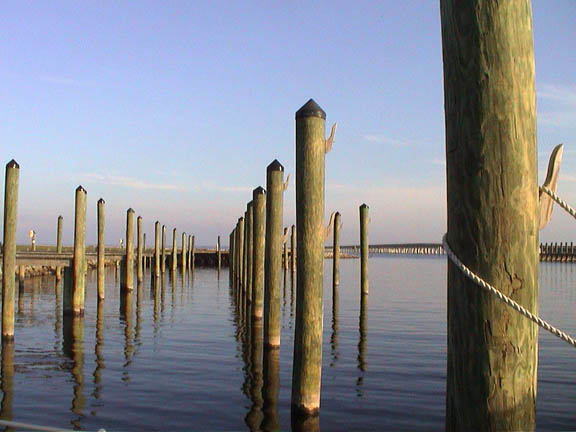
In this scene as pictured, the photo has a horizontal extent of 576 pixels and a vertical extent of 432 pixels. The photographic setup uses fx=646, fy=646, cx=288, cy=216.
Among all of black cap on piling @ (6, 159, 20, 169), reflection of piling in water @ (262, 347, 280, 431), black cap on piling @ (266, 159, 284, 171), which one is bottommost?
reflection of piling in water @ (262, 347, 280, 431)

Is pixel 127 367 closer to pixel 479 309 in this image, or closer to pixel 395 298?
pixel 479 309

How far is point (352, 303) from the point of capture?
19.5 meters

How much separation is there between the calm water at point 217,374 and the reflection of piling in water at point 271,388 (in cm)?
2

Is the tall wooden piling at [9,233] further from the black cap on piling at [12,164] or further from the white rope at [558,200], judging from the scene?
the white rope at [558,200]

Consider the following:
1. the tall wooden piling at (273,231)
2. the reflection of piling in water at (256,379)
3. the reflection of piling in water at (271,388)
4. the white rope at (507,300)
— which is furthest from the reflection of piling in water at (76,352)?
the white rope at (507,300)

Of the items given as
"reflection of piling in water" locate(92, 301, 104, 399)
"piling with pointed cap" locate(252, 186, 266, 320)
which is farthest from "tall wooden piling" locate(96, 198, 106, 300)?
"piling with pointed cap" locate(252, 186, 266, 320)

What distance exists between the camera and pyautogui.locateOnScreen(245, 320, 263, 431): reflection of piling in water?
683 cm

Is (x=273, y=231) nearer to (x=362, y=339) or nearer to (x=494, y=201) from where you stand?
(x=362, y=339)

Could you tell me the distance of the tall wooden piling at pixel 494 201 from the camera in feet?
7.79

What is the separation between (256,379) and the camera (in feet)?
28.4

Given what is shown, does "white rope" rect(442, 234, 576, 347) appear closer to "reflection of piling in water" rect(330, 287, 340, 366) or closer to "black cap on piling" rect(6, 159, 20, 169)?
"reflection of piling in water" rect(330, 287, 340, 366)

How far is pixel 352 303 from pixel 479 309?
56.7ft

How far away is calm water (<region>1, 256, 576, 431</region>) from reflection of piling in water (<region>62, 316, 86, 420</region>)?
0.07ft

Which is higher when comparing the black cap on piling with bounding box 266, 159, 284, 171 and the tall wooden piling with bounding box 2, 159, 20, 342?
the black cap on piling with bounding box 266, 159, 284, 171
